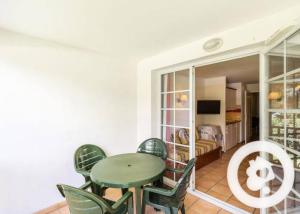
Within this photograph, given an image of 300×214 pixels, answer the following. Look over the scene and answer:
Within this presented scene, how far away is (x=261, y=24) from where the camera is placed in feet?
5.43

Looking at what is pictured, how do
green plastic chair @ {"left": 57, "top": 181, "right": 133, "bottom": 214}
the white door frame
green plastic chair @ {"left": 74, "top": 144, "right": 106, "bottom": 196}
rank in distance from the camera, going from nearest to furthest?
green plastic chair @ {"left": 57, "top": 181, "right": 133, "bottom": 214} → the white door frame → green plastic chair @ {"left": 74, "top": 144, "right": 106, "bottom": 196}

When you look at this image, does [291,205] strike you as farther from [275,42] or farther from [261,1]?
[261,1]

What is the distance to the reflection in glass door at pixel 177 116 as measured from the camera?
2689 millimetres

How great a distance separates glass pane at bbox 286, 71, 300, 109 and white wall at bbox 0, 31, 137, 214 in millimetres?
2402

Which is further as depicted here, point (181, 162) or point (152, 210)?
point (181, 162)

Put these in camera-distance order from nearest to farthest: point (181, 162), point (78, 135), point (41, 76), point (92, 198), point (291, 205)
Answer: point (92, 198) < point (291, 205) < point (41, 76) < point (78, 135) < point (181, 162)

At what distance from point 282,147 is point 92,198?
1.69 meters

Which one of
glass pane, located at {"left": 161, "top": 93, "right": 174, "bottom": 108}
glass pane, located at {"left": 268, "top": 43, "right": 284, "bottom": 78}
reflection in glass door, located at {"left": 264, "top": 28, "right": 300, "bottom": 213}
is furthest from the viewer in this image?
glass pane, located at {"left": 161, "top": 93, "right": 174, "bottom": 108}

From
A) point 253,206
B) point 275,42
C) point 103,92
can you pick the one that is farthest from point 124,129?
point 275,42

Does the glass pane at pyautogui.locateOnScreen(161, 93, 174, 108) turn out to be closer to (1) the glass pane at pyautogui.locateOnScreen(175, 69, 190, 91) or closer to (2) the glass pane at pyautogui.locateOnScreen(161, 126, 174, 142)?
(1) the glass pane at pyautogui.locateOnScreen(175, 69, 190, 91)

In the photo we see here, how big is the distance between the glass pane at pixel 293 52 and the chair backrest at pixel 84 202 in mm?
1842

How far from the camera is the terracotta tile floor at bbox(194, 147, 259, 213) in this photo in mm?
2384

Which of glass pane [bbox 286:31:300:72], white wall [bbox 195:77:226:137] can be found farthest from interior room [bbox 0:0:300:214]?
white wall [bbox 195:77:226:137]

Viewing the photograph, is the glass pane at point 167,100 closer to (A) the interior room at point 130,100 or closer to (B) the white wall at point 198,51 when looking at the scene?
(A) the interior room at point 130,100
